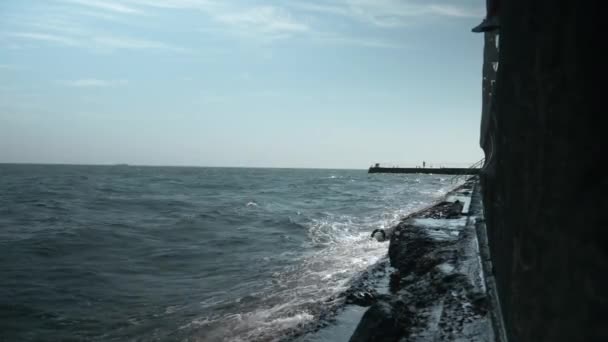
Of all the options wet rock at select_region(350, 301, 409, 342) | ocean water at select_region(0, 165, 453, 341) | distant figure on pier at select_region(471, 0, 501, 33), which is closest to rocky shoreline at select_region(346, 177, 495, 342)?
wet rock at select_region(350, 301, 409, 342)

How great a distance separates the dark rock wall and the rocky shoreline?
1446 millimetres

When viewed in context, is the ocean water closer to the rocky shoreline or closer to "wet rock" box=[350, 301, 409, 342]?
the rocky shoreline

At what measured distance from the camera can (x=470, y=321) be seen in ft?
12.8

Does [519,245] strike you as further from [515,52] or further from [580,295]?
[515,52]

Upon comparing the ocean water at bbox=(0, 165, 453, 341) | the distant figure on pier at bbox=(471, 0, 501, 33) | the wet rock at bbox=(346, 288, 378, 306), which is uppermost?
the distant figure on pier at bbox=(471, 0, 501, 33)

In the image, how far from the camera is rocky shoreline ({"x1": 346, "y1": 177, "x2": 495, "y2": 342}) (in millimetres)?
3895

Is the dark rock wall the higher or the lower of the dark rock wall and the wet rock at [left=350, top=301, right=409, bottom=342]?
the higher

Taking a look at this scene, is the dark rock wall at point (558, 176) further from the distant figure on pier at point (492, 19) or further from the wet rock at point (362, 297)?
the wet rock at point (362, 297)

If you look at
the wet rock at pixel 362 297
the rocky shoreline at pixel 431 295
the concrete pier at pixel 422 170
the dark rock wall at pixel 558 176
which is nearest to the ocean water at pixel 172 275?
the wet rock at pixel 362 297

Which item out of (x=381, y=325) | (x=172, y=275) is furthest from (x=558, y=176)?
(x=172, y=275)

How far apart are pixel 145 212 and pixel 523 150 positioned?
22.0 m

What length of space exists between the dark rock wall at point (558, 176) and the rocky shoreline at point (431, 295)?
1.45m

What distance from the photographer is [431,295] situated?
4.91 meters

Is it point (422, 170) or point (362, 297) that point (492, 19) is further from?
point (422, 170)
